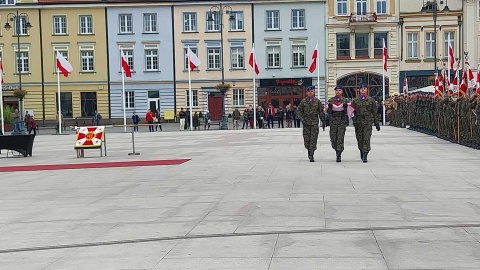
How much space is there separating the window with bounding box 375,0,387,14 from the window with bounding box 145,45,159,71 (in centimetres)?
2065

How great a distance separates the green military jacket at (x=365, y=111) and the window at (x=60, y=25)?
52812mm

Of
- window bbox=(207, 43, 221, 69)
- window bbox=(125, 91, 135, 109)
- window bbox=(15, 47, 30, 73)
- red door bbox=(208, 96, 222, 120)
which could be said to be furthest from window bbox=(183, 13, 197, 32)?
window bbox=(15, 47, 30, 73)

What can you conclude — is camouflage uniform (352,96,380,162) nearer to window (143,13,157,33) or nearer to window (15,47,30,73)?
window (143,13,157,33)

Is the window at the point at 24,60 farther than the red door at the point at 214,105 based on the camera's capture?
No

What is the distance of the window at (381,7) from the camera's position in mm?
67125

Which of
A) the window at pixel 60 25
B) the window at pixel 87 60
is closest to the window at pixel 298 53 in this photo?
the window at pixel 87 60

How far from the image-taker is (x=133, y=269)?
7.02m

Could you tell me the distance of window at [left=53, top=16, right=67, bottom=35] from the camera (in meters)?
67.2

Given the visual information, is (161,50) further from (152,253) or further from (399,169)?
(152,253)

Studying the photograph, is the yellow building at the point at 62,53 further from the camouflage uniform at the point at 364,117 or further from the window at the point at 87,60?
the camouflage uniform at the point at 364,117

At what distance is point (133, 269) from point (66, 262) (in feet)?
2.93

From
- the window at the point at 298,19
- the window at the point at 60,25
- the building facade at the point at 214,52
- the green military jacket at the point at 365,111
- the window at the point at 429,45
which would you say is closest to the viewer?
the green military jacket at the point at 365,111

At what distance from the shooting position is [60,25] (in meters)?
67.2

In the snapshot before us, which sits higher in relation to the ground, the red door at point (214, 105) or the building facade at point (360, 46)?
the building facade at point (360, 46)
